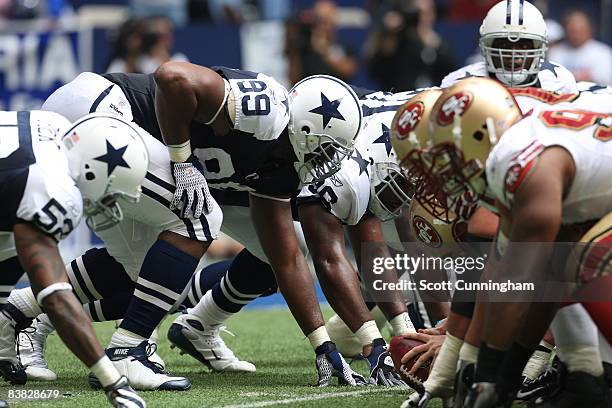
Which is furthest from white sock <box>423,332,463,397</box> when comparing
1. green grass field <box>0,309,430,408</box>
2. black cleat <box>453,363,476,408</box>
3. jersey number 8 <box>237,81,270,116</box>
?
jersey number 8 <box>237,81,270,116</box>

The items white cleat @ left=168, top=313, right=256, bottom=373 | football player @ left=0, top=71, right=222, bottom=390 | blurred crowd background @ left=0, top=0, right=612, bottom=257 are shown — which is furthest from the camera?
blurred crowd background @ left=0, top=0, right=612, bottom=257

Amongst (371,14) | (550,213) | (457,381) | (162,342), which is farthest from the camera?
(371,14)

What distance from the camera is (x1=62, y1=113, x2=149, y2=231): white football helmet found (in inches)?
179

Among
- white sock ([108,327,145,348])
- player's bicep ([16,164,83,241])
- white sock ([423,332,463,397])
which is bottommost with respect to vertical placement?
white sock ([108,327,145,348])

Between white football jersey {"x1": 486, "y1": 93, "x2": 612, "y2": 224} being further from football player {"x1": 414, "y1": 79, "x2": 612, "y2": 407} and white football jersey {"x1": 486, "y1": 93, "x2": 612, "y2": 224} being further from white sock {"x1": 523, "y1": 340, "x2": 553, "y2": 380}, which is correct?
white sock {"x1": 523, "y1": 340, "x2": 553, "y2": 380}

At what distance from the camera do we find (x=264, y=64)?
12.1m

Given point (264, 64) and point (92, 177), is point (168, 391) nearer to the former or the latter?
point (92, 177)

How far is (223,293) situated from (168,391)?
1.05 metres

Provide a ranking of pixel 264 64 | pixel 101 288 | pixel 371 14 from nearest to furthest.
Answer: pixel 101 288 → pixel 264 64 → pixel 371 14

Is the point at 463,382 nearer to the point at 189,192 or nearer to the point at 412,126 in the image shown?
the point at 412,126

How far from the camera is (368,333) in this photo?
5637 millimetres

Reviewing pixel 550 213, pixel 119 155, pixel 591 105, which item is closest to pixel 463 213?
pixel 591 105

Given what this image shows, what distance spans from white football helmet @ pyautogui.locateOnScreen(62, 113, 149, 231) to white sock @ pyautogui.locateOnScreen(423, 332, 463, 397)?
1309 mm

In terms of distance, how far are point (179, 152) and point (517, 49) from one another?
2007 millimetres
